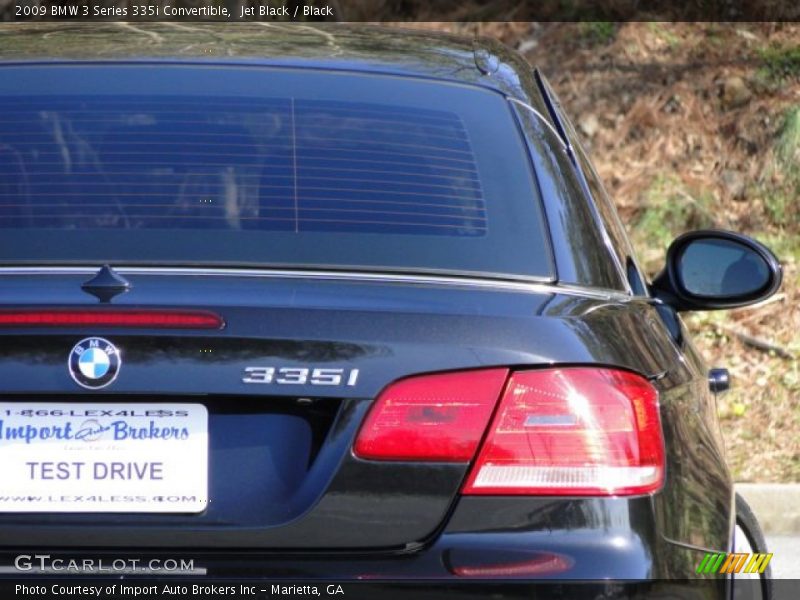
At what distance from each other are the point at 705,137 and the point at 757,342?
7.50ft

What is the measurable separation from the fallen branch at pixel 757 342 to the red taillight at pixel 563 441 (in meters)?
6.11

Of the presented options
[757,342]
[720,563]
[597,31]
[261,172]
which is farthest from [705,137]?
[720,563]

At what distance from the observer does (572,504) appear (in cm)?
247

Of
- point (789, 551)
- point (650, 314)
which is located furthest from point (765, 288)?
point (789, 551)

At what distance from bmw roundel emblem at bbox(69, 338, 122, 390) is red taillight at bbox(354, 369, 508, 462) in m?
0.43

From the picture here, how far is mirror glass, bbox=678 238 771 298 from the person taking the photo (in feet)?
11.5

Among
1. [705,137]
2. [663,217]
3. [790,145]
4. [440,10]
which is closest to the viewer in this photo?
[663,217]

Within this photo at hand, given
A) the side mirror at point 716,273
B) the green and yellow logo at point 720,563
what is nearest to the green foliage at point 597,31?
the side mirror at point 716,273

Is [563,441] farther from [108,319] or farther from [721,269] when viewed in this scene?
[721,269]

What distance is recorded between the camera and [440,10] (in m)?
Result: 11.9

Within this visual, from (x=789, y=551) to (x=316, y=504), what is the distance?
13.9 feet

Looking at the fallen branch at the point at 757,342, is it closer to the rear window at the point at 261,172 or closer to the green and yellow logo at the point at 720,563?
the green and yellow logo at the point at 720,563

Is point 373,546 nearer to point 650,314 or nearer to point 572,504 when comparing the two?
point 572,504

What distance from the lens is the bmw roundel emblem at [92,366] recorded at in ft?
7.95
